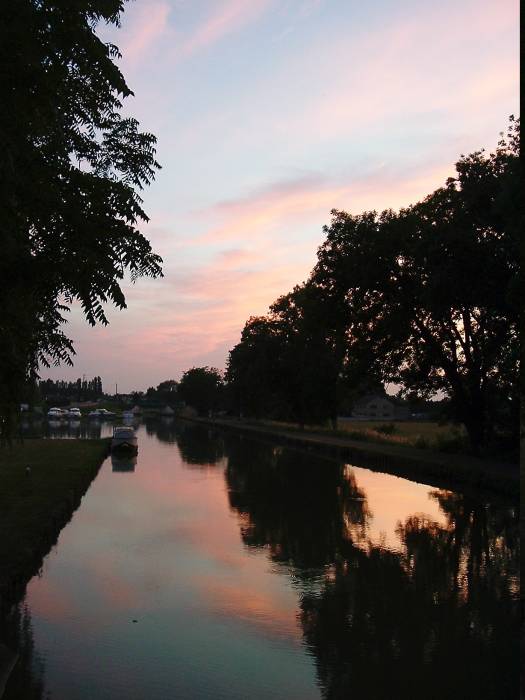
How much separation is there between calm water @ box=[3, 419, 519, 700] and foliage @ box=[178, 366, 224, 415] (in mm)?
129757

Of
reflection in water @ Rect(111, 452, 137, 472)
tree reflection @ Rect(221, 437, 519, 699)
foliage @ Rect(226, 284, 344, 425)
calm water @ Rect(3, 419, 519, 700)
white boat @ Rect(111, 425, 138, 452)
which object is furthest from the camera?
foliage @ Rect(226, 284, 344, 425)

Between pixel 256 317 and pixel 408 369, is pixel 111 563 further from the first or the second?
pixel 256 317

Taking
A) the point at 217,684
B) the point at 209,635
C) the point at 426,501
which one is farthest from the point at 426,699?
the point at 426,501

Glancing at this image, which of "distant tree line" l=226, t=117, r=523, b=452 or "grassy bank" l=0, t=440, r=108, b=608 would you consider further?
"distant tree line" l=226, t=117, r=523, b=452

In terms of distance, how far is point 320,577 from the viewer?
515 inches

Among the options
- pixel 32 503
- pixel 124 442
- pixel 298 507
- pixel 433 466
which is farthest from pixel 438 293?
pixel 124 442

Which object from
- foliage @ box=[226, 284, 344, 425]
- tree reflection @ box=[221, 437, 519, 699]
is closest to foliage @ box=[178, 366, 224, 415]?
foliage @ box=[226, 284, 344, 425]

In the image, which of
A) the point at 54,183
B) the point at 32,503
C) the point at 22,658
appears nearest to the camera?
the point at 54,183

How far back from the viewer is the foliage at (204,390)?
503 ft

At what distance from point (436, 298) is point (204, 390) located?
131 meters

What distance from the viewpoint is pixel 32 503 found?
60.6ft

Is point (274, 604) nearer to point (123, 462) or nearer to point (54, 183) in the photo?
point (54, 183)

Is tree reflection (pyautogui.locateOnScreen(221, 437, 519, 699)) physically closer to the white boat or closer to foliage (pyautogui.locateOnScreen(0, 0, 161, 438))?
foliage (pyautogui.locateOnScreen(0, 0, 161, 438))

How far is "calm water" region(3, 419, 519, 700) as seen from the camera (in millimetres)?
8180
